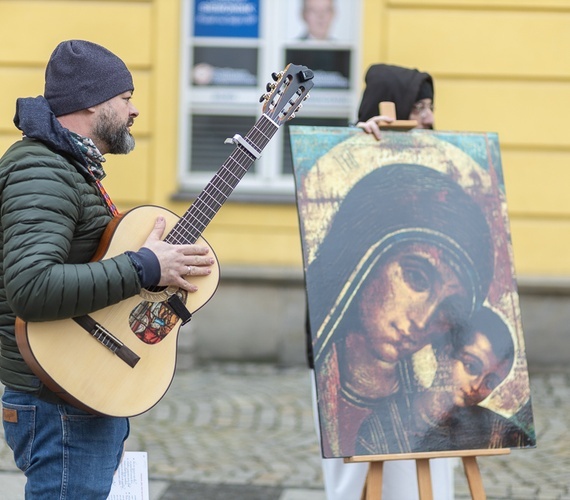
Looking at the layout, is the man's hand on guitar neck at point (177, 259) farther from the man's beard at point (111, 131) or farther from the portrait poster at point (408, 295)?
the portrait poster at point (408, 295)

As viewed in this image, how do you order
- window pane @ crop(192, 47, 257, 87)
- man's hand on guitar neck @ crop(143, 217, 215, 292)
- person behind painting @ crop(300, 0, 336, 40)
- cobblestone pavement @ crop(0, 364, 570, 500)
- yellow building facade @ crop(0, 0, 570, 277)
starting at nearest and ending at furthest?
man's hand on guitar neck @ crop(143, 217, 215, 292), cobblestone pavement @ crop(0, 364, 570, 500), yellow building facade @ crop(0, 0, 570, 277), person behind painting @ crop(300, 0, 336, 40), window pane @ crop(192, 47, 257, 87)

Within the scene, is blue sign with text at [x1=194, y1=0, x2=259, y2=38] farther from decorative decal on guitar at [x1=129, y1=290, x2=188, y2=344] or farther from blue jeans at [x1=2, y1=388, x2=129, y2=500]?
blue jeans at [x1=2, y1=388, x2=129, y2=500]

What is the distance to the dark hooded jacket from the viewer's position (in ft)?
13.6

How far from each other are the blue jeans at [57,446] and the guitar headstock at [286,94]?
1034mm

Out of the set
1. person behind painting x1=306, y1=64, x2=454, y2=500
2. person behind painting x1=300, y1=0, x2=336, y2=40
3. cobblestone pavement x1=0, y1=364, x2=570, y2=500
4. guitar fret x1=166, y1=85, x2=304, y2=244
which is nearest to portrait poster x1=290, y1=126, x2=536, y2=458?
person behind painting x1=306, y1=64, x2=454, y2=500

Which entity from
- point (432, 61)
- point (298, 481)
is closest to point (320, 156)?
point (298, 481)

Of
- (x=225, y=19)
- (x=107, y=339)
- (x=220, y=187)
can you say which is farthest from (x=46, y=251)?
(x=225, y=19)

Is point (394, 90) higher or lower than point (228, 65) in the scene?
lower

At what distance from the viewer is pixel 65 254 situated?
2.69m

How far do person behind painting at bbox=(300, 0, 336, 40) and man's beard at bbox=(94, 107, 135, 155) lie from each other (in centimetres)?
491

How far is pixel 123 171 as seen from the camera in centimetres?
752

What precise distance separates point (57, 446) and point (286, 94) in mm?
1224

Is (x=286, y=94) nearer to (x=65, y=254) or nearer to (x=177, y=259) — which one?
(x=177, y=259)

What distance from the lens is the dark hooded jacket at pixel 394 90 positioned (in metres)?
4.15
